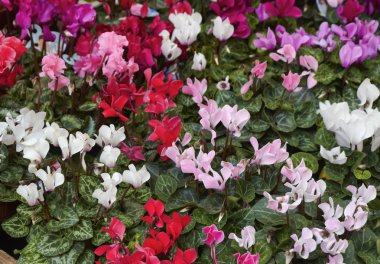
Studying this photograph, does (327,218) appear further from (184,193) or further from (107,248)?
(107,248)

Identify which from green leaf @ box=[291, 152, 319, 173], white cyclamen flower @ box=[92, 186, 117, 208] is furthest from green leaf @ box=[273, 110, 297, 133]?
white cyclamen flower @ box=[92, 186, 117, 208]

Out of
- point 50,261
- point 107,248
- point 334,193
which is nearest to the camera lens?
point 107,248

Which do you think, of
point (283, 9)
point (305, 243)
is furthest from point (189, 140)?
point (283, 9)

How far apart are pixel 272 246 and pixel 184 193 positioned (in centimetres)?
26

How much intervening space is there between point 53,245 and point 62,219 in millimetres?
63

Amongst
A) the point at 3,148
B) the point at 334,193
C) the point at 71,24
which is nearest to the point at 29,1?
the point at 71,24

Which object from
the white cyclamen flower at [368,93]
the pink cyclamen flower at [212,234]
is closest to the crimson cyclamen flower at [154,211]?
Result: the pink cyclamen flower at [212,234]

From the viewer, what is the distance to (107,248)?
1.46 metres

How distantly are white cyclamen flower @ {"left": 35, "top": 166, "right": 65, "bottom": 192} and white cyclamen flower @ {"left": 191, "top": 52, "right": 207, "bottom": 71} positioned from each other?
2.12 feet

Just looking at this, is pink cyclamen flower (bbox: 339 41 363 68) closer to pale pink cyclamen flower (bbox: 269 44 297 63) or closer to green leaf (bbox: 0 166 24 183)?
pale pink cyclamen flower (bbox: 269 44 297 63)

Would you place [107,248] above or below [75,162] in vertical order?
above

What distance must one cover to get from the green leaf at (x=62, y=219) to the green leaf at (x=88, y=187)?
49 mm

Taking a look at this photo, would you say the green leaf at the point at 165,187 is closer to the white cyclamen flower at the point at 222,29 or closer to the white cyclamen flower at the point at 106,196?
the white cyclamen flower at the point at 106,196

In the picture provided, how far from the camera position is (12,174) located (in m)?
1.77
